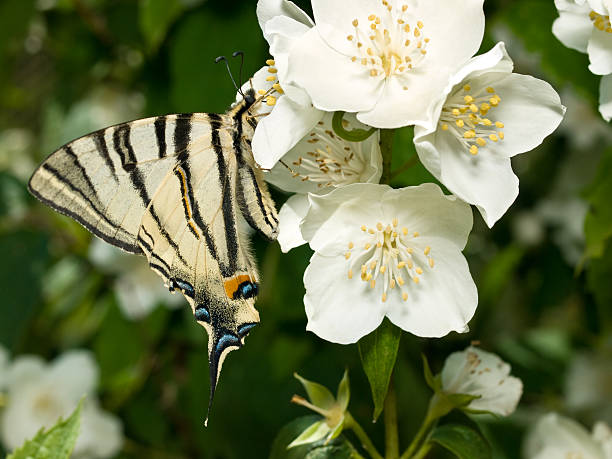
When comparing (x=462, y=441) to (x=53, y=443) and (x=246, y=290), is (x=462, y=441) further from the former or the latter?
(x=53, y=443)

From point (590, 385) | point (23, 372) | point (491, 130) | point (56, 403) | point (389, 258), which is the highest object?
point (491, 130)

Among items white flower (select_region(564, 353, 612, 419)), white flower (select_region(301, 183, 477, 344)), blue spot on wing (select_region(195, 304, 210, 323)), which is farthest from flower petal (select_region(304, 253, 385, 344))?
white flower (select_region(564, 353, 612, 419))

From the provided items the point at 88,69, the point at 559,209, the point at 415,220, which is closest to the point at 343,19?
the point at 415,220

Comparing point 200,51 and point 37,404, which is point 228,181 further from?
point 37,404

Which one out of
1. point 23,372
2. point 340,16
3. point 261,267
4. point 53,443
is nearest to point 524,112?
point 340,16

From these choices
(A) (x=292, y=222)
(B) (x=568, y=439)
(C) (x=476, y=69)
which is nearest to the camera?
(C) (x=476, y=69)

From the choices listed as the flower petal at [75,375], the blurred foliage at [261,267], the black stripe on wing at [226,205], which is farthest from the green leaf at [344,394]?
the flower petal at [75,375]

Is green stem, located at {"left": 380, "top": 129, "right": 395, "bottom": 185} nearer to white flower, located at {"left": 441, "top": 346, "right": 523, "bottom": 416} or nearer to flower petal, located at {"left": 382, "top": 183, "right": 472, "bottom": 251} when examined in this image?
flower petal, located at {"left": 382, "top": 183, "right": 472, "bottom": 251}

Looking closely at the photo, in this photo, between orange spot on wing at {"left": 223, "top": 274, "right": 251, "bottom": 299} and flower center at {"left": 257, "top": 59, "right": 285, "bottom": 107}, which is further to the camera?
orange spot on wing at {"left": 223, "top": 274, "right": 251, "bottom": 299}
